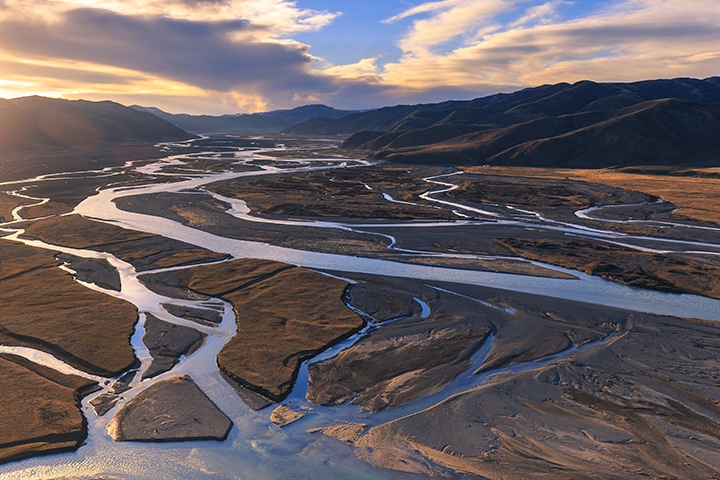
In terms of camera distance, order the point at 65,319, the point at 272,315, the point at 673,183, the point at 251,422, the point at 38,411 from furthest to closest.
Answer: the point at 673,183
the point at 272,315
the point at 65,319
the point at 38,411
the point at 251,422

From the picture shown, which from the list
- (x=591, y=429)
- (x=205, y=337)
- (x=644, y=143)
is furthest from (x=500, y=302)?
(x=644, y=143)

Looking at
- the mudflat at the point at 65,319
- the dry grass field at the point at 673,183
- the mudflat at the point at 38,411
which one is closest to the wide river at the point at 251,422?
the mudflat at the point at 38,411

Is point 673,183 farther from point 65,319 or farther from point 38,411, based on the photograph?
point 38,411

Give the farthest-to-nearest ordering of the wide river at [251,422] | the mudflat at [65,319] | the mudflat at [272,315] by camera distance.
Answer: the mudflat at [65,319]
the mudflat at [272,315]
the wide river at [251,422]

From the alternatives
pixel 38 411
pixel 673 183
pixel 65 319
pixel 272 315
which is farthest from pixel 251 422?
pixel 673 183

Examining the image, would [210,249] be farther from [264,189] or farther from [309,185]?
[309,185]

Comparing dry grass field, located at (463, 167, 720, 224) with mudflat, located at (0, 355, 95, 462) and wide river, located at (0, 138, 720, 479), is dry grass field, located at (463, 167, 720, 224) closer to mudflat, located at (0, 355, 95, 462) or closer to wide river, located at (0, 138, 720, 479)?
wide river, located at (0, 138, 720, 479)

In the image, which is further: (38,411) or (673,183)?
(673,183)

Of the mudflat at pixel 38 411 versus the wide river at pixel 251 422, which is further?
the mudflat at pixel 38 411

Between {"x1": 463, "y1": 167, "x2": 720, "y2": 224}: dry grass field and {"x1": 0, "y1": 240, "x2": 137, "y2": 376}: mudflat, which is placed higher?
{"x1": 463, "y1": 167, "x2": 720, "y2": 224}: dry grass field

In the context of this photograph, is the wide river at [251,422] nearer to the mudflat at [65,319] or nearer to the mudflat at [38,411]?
the mudflat at [38,411]

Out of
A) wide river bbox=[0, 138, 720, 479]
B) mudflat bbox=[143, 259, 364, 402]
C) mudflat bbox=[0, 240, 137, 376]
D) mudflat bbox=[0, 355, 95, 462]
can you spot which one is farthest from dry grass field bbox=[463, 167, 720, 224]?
mudflat bbox=[0, 355, 95, 462]

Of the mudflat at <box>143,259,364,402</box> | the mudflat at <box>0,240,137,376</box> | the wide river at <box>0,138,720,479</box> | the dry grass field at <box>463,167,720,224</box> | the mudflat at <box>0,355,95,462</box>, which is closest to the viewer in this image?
the wide river at <box>0,138,720,479</box>
